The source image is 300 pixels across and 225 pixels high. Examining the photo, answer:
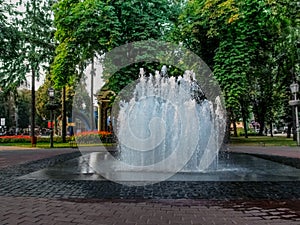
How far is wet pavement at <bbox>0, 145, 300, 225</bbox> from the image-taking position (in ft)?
15.4

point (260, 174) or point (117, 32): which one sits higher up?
point (117, 32)

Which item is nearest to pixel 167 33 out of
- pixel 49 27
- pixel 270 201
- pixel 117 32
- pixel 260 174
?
pixel 117 32

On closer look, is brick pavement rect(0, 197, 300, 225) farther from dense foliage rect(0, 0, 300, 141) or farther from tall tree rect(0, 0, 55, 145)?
tall tree rect(0, 0, 55, 145)

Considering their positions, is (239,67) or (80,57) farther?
(80,57)

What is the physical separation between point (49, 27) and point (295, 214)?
1095 inches

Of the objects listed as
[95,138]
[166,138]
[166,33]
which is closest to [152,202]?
[166,138]

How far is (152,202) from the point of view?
5699 mm

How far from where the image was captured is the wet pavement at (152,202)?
4.69m

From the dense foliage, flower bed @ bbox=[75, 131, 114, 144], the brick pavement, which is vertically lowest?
the brick pavement

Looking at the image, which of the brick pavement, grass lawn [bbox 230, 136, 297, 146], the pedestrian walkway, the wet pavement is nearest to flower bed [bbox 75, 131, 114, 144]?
grass lawn [bbox 230, 136, 297, 146]

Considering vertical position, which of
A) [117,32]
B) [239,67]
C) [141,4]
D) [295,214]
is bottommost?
[295,214]

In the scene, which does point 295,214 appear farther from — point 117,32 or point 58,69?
point 58,69

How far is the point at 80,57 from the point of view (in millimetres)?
22984

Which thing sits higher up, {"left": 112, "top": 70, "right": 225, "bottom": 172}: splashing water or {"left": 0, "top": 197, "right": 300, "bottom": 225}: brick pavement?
{"left": 112, "top": 70, "right": 225, "bottom": 172}: splashing water
